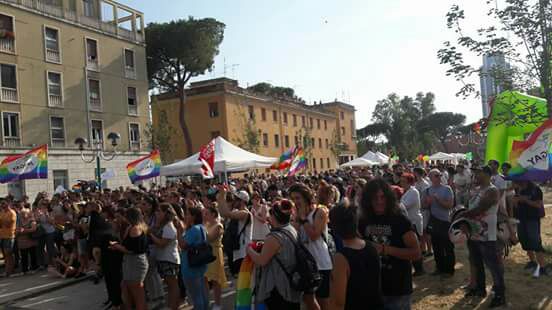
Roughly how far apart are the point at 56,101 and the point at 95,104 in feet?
8.71

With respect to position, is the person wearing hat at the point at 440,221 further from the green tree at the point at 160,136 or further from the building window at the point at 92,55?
the green tree at the point at 160,136

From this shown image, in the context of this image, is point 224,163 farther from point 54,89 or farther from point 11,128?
point 54,89

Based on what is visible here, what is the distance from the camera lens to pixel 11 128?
23688mm

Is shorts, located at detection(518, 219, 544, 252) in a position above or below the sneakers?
above

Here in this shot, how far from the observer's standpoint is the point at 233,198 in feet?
23.0

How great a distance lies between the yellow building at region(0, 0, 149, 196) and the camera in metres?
23.8

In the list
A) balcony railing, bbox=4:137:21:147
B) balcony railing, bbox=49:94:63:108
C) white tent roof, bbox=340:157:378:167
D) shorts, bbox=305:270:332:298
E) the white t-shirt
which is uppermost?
balcony railing, bbox=49:94:63:108

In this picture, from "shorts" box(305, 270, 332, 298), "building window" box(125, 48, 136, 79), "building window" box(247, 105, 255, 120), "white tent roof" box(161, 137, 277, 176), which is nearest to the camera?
"shorts" box(305, 270, 332, 298)

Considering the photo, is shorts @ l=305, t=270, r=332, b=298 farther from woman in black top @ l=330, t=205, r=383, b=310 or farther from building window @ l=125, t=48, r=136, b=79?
building window @ l=125, t=48, r=136, b=79

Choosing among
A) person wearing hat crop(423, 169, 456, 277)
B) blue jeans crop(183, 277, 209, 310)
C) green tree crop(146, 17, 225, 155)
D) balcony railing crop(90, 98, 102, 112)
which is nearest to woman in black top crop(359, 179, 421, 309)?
blue jeans crop(183, 277, 209, 310)

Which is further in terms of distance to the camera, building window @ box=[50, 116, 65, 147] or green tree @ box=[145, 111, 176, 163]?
green tree @ box=[145, 111, 176, 163]

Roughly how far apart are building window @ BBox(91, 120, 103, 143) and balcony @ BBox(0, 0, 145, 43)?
5772 millimetres

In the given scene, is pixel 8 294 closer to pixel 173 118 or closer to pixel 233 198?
pixel 233 198

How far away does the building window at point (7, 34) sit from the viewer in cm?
2334
